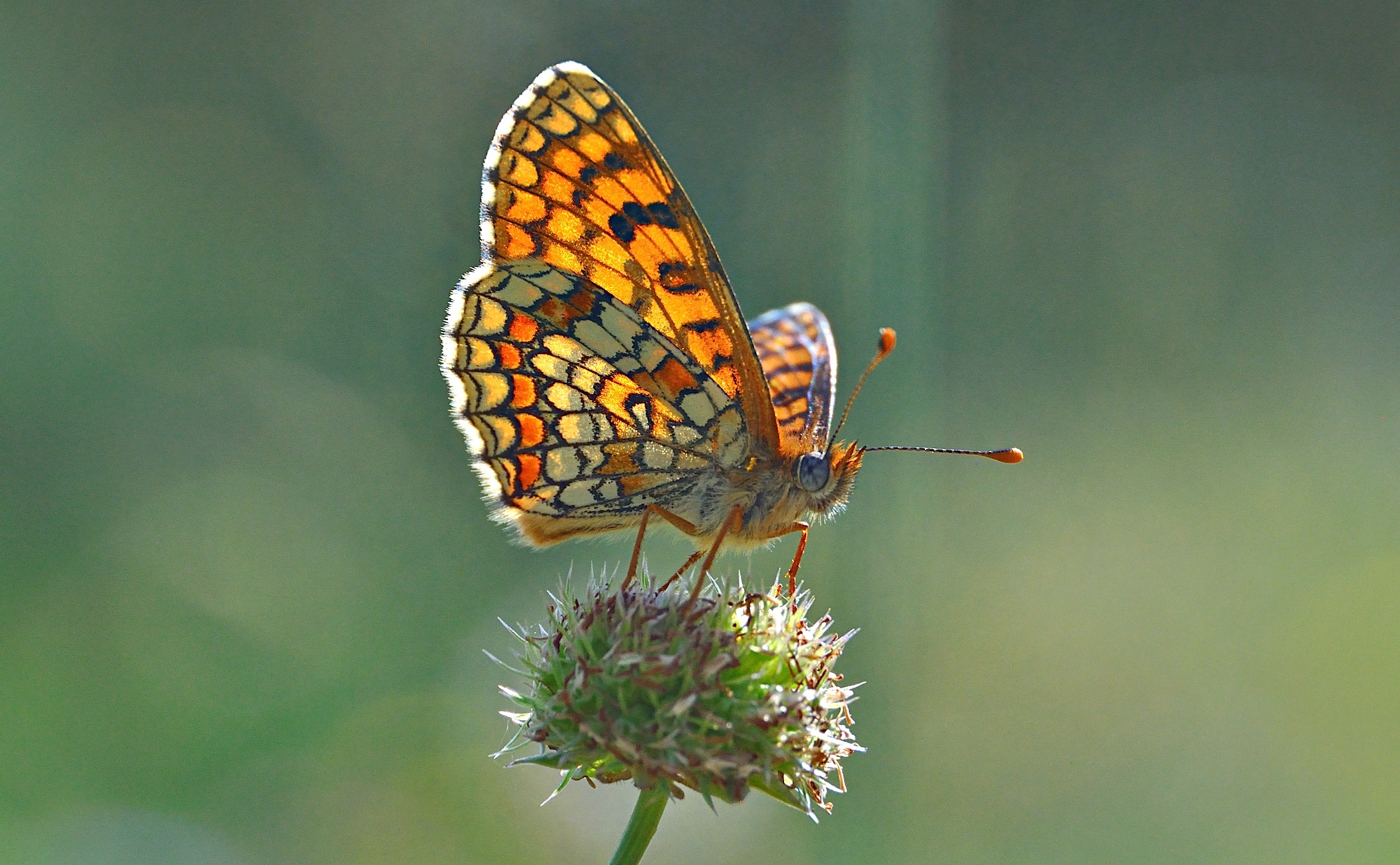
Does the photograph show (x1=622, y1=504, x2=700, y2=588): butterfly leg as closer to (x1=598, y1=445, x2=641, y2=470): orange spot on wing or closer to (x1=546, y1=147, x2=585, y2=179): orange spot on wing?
(x1=598, y1=445, x2=641, y2=470): orange spot on wing

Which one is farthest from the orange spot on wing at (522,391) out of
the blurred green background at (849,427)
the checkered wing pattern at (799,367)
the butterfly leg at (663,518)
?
the blurred green background at (849,427)

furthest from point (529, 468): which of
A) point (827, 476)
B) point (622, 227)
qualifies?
point (827, 476)

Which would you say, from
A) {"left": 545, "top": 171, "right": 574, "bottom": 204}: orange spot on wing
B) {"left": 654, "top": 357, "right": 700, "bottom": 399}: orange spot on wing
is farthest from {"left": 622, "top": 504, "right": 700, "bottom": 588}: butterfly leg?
{"left": 545, "top": 171, "right": 574, "bottom": 204}: orange spot on wing

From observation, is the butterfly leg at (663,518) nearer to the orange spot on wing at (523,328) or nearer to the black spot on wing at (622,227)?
the orange spot on wing at (523,328)

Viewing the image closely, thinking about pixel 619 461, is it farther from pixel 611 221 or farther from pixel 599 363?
pixel 611 221

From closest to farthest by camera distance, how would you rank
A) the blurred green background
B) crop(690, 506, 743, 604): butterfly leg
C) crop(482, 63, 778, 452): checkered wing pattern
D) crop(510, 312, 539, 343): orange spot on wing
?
crop(690, 506, 743, 604): butterfly leg < crop(482, 63, 778, 452): checkered wing pattern < crop(510, 312, 539, 343): orange spot on wing < the blurred green background


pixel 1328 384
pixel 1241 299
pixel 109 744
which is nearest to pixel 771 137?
pixel 1241 299
